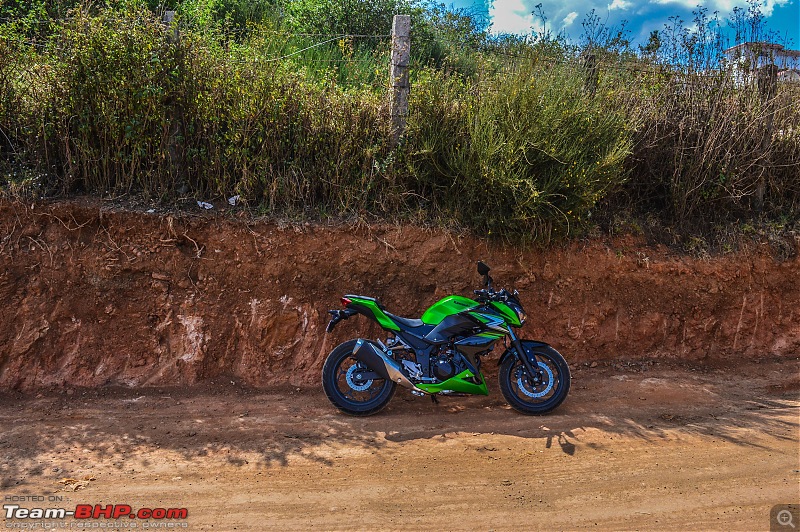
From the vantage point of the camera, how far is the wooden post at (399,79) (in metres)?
7.02

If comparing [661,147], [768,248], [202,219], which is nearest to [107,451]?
[202,219]

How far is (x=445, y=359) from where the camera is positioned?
5785 mm

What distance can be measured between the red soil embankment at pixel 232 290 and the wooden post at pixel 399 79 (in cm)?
124

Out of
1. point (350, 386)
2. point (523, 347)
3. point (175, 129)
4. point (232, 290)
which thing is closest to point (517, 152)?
point (523, 347)

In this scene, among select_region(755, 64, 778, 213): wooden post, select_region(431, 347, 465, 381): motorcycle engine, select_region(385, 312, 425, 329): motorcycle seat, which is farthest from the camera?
select_region(755, 64, 778, 213): wooden post

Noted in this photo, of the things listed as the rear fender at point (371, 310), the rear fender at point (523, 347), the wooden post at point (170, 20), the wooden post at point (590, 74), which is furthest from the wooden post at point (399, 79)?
the rear fender at point (523, 347)

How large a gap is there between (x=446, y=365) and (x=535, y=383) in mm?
872

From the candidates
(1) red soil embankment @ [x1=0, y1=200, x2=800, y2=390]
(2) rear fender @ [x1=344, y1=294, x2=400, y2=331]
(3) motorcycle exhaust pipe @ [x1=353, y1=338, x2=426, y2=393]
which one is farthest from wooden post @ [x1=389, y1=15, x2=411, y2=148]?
(3) motorcycle exhaust pipe @ [x1=353, y1=338, x2=426, y2=393]

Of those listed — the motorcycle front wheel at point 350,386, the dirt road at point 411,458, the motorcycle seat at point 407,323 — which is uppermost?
the motorcycle seat at point 407,323

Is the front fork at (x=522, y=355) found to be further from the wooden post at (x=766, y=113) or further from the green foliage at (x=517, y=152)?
the wooden post at (x=766, y=113)

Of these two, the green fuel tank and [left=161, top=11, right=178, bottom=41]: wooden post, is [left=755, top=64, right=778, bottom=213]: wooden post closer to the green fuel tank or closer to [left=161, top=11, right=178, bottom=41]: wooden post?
the green fuel tank

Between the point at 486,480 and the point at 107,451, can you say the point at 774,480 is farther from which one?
the point at 107,451

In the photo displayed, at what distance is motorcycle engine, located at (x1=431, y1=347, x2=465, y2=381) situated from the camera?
574 centimetres

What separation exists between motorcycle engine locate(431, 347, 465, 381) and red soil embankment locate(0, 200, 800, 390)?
3.61 feet
